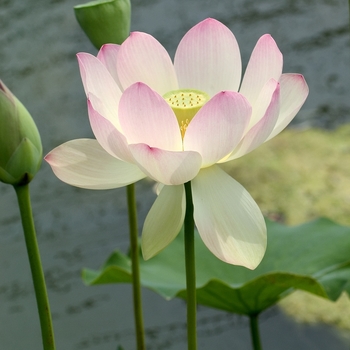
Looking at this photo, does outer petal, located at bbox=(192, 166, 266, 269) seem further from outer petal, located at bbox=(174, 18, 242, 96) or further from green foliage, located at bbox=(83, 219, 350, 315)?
green foliage, located at bbox=(83, 219, 350, 315)

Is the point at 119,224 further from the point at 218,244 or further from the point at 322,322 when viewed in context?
the point at 218,244

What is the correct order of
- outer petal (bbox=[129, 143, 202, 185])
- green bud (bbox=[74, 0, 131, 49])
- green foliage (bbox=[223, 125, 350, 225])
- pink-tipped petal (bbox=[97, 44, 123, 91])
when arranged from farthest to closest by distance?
1. green foliage (bbox=[223, 125, 350, 225])
2. green bud (bbox=[74, 0, 131, 49])
3. pink-tipped petal (bbox=[97, 44, 123, 91])
4. outer petal (bbox=[129, 143, 202, 185])

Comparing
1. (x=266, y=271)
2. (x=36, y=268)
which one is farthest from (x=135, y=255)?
(x=266, y=271)

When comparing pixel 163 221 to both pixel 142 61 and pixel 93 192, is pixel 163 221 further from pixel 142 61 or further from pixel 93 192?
pixel 93 192

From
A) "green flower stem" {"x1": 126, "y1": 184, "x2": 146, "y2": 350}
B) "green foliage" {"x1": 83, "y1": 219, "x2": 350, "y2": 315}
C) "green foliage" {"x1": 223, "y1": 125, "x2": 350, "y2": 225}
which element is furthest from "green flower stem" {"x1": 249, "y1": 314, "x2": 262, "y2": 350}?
"green foliage" {"x1": 223, "y1": 125, "x2": 350, "y2": 225}

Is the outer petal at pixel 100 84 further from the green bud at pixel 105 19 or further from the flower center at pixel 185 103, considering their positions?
the green bud at pixel 105 19

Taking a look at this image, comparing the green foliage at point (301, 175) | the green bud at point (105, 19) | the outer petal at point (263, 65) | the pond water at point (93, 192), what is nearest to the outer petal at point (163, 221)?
the outer petal at point (263, 65)
